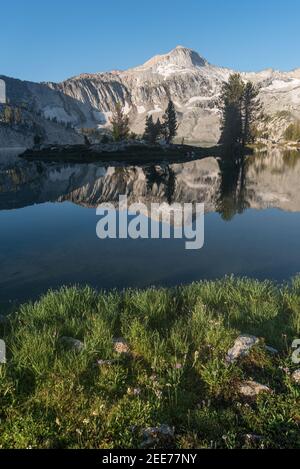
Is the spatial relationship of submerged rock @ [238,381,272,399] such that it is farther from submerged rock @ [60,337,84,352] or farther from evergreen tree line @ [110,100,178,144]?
evergreen tree line @ [110,100,178,144]

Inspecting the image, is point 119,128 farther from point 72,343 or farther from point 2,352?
point 2,352

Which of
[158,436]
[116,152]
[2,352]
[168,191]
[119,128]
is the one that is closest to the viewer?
[158,436]

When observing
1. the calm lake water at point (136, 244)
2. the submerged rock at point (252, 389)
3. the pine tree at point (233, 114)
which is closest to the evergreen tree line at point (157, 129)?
the pine tree at point (233, 114)

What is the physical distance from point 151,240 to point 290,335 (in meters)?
15.6

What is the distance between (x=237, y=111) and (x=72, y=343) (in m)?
157

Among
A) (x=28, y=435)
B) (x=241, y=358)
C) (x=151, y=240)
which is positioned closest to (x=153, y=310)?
(x=241, y=358)

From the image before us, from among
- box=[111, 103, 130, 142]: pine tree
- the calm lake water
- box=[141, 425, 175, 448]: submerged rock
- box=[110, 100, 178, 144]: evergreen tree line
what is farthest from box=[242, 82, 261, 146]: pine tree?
box=[141, 425, 175, 448]: submerged rock

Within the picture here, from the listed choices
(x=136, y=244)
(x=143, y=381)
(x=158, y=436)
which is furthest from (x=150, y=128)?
(x=158, y=436)

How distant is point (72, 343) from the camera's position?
31.4ft

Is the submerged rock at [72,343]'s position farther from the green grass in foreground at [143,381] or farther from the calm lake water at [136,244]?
the calm lake water at [136,244]

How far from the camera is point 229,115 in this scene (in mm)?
152875
